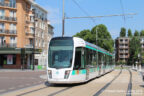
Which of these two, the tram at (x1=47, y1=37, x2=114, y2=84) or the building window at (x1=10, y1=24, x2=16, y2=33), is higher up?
the building window at (x1=10, y1=24, x2=16, y2=33)

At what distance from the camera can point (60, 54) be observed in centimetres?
1561

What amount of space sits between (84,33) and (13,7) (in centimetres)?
3146

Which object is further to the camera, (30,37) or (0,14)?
(30,37)

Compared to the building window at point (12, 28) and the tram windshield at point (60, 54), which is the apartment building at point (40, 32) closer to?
the building window at point (12, 28)

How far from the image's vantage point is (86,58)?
1764 centimetres

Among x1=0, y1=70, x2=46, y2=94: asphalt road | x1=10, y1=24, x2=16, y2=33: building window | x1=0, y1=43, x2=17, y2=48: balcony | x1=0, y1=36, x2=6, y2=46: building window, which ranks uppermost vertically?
x1=10, y1=24, x2=16, y2=33: building window

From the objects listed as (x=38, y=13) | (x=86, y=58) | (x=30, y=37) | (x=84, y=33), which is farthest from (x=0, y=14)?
(x=86, y=58)

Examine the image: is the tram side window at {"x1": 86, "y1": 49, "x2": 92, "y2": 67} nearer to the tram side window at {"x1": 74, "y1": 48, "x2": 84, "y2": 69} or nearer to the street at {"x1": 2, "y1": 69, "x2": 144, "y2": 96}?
the tram side window at {"x1": 74, "y1": 48, "x2": 84, "y2": 69}

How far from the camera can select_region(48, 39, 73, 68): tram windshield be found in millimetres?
15453

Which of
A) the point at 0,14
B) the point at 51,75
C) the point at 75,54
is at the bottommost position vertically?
the point at 51,75

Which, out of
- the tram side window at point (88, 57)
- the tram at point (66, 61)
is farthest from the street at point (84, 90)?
the tram side window at point (88, 57)

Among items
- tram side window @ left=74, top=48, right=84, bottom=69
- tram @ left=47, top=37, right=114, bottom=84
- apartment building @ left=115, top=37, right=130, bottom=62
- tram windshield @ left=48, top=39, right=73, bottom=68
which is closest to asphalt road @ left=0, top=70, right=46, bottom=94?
tram @ left=47, top=37, right=114, bottom=84

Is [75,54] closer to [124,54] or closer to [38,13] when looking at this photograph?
[38,13]

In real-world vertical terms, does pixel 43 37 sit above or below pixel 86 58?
above
